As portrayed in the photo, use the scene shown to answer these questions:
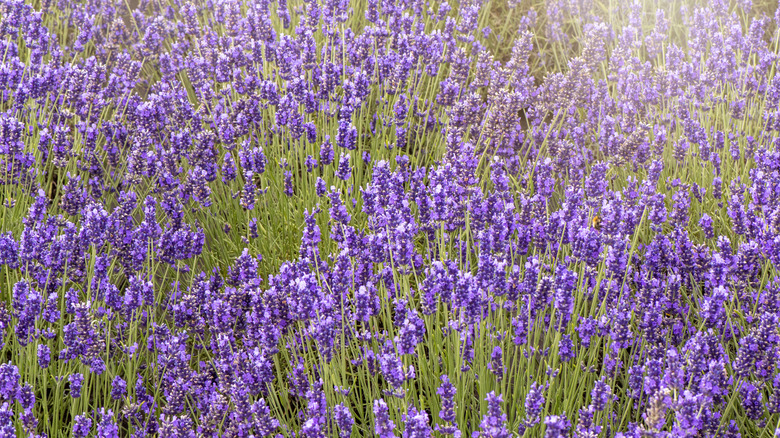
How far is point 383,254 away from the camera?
2.16 metres

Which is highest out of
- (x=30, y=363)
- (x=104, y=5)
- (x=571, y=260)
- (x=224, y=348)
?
(x=104, y=5)

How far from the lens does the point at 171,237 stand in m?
2.55

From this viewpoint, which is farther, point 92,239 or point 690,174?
point 690,174

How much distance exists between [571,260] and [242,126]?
1.58 metres

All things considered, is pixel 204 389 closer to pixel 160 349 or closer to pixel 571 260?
pixel 160 349

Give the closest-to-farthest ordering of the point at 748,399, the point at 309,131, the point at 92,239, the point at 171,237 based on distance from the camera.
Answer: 1. the point at 748,399
2. the point at 92,239
3. the point at 171,237
4. the point at 309,131

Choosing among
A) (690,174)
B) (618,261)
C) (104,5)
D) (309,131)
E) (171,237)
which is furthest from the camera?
(104,5)

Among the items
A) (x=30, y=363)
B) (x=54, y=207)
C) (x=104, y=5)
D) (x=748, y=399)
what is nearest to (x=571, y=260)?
(x=748, y=399)

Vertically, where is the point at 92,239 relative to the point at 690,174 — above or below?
below

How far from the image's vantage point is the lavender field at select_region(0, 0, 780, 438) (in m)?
2.04

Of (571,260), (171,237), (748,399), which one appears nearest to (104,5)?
(171,237)

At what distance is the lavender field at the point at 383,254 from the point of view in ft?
6.68

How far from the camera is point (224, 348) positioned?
210 cm

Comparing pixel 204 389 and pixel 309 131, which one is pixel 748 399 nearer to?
pixel 204 389
